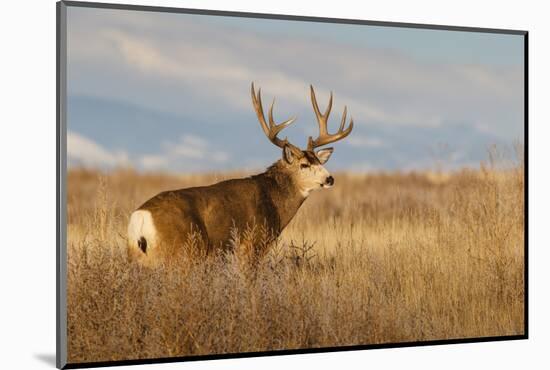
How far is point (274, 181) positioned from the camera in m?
9.55

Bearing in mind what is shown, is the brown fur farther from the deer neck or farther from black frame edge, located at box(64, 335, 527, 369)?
black frame edge, located at box(64, 335, 527, 369)

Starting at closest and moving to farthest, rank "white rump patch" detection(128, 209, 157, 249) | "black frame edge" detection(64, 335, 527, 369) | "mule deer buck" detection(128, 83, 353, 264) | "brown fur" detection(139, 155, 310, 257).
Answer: "black frame edge" detection(64, 335, 527, 369) < "white rump patch" detection(128, 209, 157, 249) < "mule deer buck" detection(128, 83, 353, 264) < "brown fur" detection(139, 155, 310, 257)

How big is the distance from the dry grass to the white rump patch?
8 cm

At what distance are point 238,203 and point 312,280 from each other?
3.23 feet

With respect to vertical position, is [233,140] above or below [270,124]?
below

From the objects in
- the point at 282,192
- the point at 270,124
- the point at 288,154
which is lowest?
the point at 282,192

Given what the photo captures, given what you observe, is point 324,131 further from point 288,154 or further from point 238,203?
point 238,203

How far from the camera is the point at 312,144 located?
30.9 ft

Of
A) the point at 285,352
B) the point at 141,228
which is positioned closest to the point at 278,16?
the point at 141,228

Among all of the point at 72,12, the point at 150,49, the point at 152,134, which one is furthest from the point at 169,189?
the point at 72,12

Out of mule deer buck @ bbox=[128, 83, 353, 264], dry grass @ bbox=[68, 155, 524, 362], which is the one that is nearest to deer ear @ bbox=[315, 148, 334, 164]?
mule deer buck @ bbox=[128, 83, 353, 264]

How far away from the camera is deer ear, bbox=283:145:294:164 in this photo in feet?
30.6

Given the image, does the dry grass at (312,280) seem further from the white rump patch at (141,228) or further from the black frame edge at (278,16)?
the black frame edge at (278,16)

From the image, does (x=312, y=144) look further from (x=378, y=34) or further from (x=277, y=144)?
(x=378, y=34)
